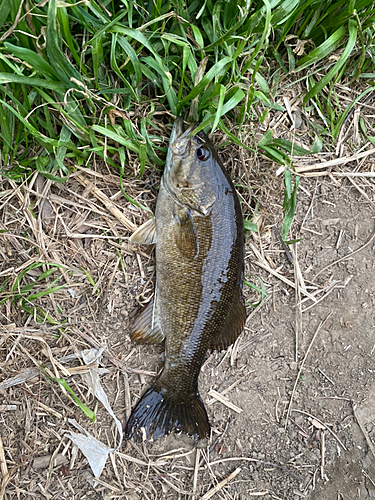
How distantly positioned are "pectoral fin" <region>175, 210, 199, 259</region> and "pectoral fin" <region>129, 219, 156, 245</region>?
19cm

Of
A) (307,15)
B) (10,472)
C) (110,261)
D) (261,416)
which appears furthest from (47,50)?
(261,416)

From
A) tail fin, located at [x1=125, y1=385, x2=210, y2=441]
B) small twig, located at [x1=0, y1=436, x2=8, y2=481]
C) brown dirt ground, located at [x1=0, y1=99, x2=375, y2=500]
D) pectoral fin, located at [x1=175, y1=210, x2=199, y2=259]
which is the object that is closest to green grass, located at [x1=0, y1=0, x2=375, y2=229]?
brown dirt ground, located at [x1=0, y1=99, x2=375, y2=500]

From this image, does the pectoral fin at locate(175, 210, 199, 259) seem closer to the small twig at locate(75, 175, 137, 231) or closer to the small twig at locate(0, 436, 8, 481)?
the small twig at locate(75, 175, 137, 231)

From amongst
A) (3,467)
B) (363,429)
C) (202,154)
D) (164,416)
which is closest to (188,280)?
(202,154)

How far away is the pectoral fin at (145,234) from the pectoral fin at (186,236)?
0.63 feet

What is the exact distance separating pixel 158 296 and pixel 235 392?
0.99 m

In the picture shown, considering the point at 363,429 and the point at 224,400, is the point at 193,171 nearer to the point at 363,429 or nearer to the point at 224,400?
the point at 224,400

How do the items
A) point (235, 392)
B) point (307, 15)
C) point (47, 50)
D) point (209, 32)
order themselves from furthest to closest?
1. point (235, 392)
2. point (307, 15)
3. point (209, 32)
4. point (47, 50)

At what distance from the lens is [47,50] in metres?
1.92

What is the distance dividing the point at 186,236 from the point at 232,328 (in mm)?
769

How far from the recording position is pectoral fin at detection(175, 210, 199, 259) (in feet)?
7.52

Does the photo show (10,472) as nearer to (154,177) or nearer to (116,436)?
(116,436)

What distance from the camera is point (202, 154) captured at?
2262 mm

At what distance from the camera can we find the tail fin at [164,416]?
Result: 2.45 metres
